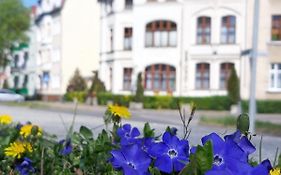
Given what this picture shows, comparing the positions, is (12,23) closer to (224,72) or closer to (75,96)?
(75,96)

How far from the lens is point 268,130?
17641 millimetres

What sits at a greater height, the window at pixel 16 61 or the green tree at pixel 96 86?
the window at pixel 16 61

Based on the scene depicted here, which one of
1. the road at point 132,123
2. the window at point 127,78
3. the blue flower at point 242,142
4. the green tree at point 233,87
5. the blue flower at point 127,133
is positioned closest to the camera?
the blue flower at point 242,142

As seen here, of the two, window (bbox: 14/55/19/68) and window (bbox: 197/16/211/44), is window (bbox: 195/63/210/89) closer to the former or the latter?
window (bbox: 197/16/211/44)

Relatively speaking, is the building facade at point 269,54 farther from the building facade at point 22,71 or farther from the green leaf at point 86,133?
the green leaf at point 86,133

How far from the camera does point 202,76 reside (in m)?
42.3

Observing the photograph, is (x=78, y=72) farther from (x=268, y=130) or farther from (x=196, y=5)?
(x=268, y=130)

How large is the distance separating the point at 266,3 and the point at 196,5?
537 cm

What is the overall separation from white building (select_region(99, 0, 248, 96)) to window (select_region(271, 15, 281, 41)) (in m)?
2.09

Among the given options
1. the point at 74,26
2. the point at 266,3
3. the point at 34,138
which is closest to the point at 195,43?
the point at 266,3

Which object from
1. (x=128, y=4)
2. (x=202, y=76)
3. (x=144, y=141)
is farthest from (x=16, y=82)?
(x=144, y=141)

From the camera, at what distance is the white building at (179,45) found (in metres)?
41.8

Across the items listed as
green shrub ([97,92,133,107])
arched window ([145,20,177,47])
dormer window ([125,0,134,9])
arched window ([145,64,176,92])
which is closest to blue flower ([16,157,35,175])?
green shrub ([97,92,133,107])

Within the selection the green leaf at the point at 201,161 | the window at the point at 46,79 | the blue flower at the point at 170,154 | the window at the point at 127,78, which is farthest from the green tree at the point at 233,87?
the green leaf at the point at 201,161
